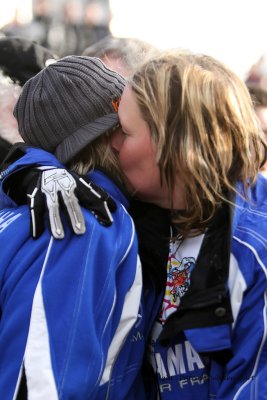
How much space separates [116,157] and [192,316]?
0.41 metres

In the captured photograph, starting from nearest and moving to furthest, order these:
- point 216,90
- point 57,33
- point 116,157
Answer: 1. point 216,90
2. point 116,157
3. point 57,33

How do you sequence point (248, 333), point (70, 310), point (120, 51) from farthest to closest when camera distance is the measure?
point (120, 51)
point (248, 333)
point (70, 310)

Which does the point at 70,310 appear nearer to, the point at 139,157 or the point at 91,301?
the point at 91,301

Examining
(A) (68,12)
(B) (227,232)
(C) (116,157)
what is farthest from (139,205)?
(A) (68,12)

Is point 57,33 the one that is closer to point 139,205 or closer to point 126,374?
point 139,205

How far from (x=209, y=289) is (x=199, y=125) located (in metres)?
0.34

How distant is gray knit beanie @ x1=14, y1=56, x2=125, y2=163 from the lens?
51.9 inches

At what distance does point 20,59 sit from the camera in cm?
229

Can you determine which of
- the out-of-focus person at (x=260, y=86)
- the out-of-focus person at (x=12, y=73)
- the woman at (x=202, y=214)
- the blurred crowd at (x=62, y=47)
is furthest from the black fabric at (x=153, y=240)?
the out-of-focus person at (x=12, y=73)

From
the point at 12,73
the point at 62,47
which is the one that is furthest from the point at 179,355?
the point at 62,47

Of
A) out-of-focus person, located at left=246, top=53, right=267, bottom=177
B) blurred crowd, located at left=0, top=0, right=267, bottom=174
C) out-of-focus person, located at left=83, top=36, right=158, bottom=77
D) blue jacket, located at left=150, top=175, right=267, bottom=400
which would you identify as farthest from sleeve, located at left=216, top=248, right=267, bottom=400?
out-of-focus person, located at left=83, top=36, right=158, bottom=77

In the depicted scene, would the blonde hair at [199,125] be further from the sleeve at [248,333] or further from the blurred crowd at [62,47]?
the blurred crowd at [62,47]

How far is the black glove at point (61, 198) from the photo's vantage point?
3.62 ft

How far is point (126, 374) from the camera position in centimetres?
119
